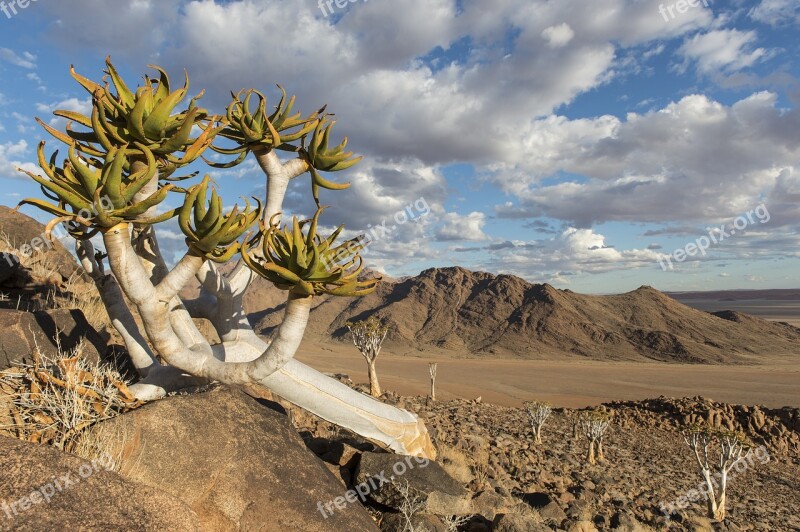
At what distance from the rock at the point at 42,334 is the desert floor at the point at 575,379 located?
19557 millimetres

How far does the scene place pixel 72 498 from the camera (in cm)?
307

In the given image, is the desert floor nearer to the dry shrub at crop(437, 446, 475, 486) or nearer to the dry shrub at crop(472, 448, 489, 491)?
the dry shrub at crop(472, 448, 489, 491)

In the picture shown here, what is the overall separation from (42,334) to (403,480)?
182 inches

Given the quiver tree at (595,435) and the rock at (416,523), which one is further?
the quiver tree at (595,435)

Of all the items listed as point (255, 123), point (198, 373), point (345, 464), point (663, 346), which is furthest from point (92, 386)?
point (663, 346)

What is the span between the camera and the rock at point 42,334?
547 cm

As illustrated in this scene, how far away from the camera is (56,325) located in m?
6.19

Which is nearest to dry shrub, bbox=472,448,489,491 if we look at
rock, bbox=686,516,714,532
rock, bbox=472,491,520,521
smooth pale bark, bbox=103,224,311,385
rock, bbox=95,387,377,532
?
rock, bbox=472,491,520,521

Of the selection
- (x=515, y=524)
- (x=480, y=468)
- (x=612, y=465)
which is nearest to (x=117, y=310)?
(x=515, y=524)

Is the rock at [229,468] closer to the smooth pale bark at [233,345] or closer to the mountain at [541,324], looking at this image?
the smooth pale bark at [233,345]

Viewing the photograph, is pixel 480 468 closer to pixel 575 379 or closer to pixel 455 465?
pixel 455 465

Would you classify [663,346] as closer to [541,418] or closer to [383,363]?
[383,363]

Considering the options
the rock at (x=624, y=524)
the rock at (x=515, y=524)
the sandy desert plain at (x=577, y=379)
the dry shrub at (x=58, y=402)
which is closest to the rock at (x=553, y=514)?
the rock at (x=624, y=524)

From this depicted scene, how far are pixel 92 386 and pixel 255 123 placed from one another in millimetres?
3569
